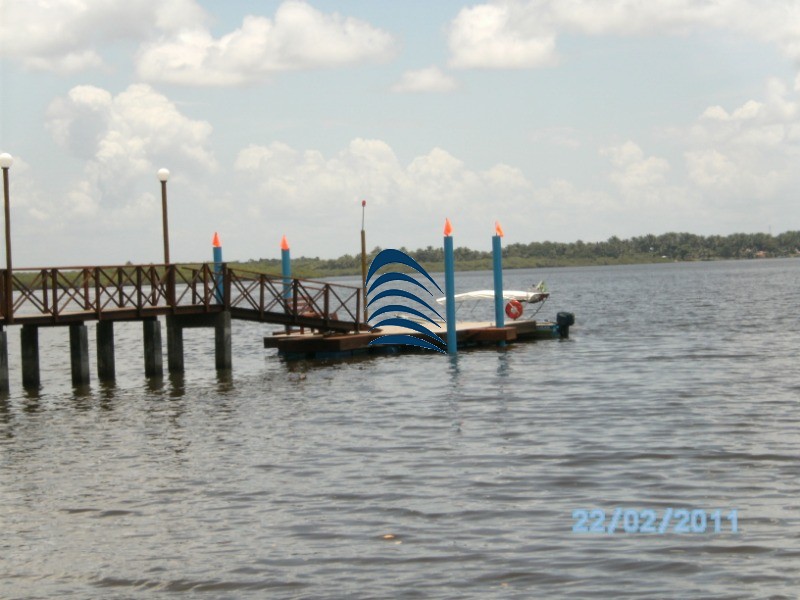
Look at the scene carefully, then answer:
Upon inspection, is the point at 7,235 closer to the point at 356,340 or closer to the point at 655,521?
the point at 356,340

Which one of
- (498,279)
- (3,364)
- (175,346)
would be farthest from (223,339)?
(498,279)

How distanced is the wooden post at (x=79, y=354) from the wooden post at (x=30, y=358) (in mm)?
909

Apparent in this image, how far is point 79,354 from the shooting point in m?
29.1

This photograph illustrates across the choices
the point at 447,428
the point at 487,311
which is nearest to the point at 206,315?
the point at 447,428

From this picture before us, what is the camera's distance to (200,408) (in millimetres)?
24000

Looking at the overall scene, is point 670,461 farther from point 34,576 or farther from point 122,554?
A: point 34,576

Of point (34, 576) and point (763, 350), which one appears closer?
point (34, 576)

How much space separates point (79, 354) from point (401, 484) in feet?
54.5

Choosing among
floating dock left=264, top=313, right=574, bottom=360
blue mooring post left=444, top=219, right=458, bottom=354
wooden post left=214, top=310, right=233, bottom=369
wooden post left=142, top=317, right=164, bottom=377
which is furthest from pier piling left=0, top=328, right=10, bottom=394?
blue mooring post left=444, top=219, right=458, bottom=354

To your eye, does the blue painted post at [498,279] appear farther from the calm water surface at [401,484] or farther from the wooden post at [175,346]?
the wooden post at [175,346]

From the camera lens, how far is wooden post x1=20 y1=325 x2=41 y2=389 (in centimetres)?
2845

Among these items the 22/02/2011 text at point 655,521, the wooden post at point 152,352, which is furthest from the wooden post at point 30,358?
the 22/02/2011 text at point 655,521

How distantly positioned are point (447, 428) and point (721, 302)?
191 feet

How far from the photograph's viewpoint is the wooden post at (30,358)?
28.4 m
